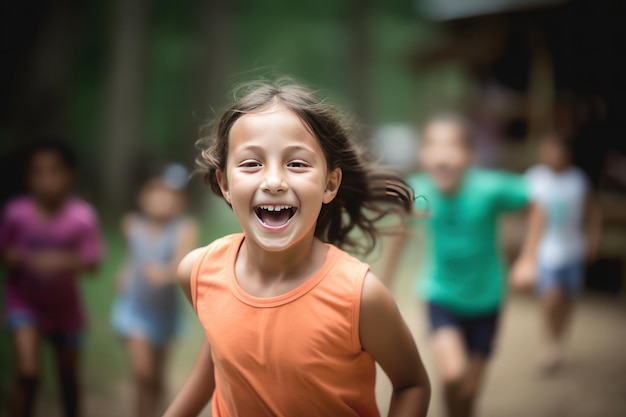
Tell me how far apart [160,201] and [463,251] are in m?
1.40

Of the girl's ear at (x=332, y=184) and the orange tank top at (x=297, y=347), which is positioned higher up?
the girl's ear at (x=332, y=184)

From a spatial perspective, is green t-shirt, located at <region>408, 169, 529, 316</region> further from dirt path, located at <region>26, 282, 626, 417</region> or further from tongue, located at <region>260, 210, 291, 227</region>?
tongue, located at <region>260, 210, 291, 227</region>

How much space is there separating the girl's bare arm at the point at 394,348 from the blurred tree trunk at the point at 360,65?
9.95m

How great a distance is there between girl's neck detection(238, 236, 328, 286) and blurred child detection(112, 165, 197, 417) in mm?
1674

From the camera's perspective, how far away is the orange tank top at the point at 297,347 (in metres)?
1.15

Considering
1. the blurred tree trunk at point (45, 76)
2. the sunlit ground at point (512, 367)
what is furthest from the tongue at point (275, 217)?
the blurred tree trunk at point (45, 76)

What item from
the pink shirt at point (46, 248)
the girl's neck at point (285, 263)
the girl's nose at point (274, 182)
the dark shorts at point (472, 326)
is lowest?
the dark shorts at point (472, 326)

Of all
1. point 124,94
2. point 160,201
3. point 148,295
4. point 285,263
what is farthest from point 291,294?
point 124,94

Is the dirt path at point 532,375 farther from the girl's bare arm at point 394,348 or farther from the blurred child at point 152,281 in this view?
the girl's bare arm at point 394,348

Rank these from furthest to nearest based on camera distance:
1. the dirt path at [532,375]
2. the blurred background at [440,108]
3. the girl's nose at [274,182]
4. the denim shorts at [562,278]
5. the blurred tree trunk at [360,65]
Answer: the blurred tree trunk at [360,65] < the denim shorts at [562,278] < the blurred background at [440,108] < the dirt path at [532,375] < the girl's nose at [274,182]

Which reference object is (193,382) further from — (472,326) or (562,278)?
(562,278)

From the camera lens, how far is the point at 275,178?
1069 millimetres

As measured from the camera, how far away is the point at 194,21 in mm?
12992

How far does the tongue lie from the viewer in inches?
43.7
